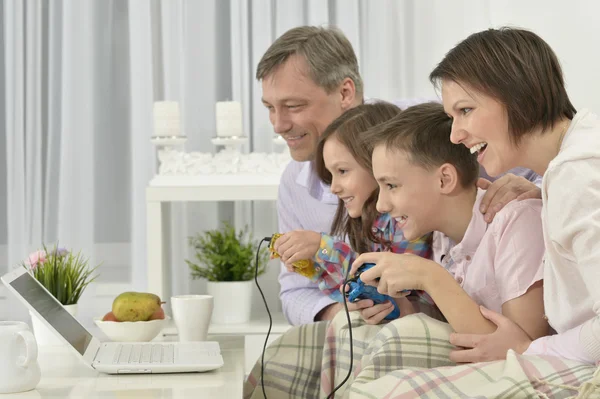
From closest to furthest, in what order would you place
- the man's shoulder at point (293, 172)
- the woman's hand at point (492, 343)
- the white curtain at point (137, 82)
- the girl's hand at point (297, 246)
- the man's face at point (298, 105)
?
the woman's hand at point (492, 343) → the girl's hand at point (297, 246) → the man's face at point (298, 105) → the man's shoulder at point (293, 172) → the white curtain at point (137, 82)

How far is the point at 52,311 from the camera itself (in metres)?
1.77

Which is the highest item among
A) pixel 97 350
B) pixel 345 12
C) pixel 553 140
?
pixel 345 12

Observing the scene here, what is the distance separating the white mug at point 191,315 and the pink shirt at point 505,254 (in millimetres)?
589

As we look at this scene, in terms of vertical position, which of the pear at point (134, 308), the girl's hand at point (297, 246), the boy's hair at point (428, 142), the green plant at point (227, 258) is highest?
the boy's hair at point (428, 142)

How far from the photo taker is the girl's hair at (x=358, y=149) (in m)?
1.89

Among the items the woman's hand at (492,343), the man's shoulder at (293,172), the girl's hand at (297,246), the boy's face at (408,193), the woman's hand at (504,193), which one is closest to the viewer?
the woman's hand at (492,343)

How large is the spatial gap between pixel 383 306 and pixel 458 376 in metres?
0.40

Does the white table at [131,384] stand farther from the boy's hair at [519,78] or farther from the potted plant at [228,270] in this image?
the potted plant at [228,270]

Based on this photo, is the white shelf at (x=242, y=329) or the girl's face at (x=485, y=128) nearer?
the girl's face at (x=485, y=128)

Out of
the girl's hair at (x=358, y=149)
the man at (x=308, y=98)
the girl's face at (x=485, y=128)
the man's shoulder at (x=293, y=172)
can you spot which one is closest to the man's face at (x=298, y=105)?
the man at (x=308, y=98)

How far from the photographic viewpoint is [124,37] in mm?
3416

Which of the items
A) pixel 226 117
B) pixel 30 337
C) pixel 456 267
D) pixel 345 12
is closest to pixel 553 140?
pixel 456 267

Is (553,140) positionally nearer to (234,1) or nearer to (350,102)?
(350,102)

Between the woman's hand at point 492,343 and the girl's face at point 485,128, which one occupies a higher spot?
the girl's face at point 485,128
